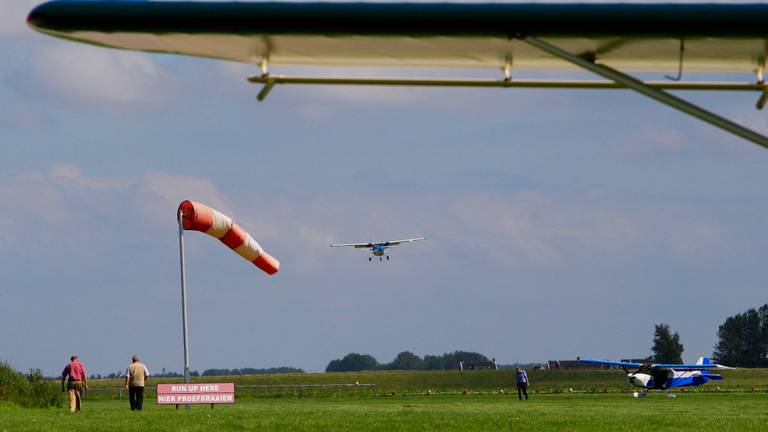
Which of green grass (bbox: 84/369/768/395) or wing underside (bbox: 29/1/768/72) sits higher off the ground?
green grass (bbox: 84/369/768/395)

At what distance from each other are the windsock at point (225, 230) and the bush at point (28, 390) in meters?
8.33

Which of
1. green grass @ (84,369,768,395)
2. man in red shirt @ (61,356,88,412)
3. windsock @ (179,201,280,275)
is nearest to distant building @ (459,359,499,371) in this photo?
green grass @ (84,369,768,395)

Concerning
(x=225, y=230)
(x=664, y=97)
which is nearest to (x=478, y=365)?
(x=225, y=230)

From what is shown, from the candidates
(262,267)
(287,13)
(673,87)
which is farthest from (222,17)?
(262,267)

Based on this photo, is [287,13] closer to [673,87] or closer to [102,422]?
[673,87]

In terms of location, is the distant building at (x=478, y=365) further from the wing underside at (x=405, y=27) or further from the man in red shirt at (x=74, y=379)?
the wing underside at (x=405, y=27)

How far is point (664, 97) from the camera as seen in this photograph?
11367 mm

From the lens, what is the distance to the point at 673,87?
11.4 metres

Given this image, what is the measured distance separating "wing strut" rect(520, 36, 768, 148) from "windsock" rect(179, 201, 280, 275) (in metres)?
32.0

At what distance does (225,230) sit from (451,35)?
3555cm

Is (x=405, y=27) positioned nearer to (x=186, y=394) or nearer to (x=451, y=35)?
(x=451, y=35)

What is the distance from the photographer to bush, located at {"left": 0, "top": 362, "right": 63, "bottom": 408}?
42594 millimetres

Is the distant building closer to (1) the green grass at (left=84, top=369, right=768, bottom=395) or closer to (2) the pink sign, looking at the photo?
(1) the green grass at (left=84, top=369, right=768, bottom=395)

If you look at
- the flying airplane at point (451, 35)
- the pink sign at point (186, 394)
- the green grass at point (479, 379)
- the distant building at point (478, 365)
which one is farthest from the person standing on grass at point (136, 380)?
the distant building at point (478, 365)
